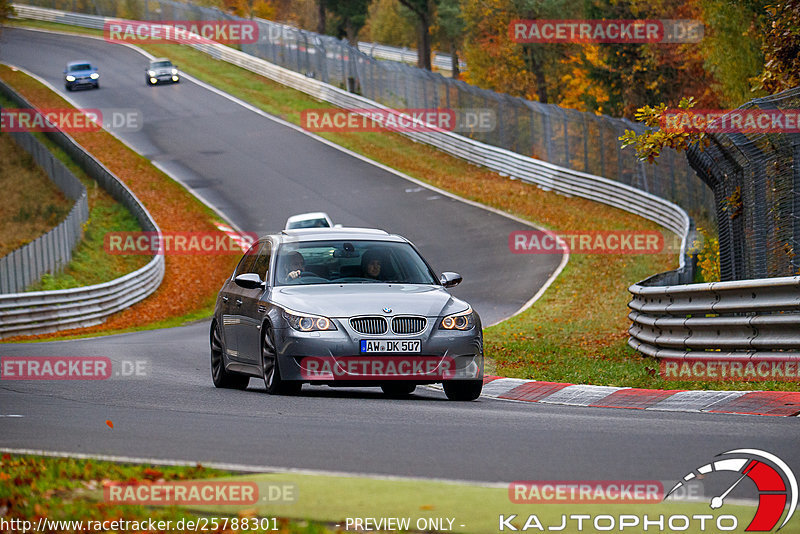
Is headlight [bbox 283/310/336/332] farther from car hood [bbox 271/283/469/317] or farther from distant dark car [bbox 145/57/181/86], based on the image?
distant dark car [bbox 145/57/181/86]

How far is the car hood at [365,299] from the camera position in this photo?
11.3 m

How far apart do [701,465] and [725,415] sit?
9.46ft

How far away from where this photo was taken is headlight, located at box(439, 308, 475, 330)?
11453mm

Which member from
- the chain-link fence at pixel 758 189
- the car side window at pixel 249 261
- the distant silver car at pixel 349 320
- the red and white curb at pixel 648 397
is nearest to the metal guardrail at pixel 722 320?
the chain-link fence at pixel 758 189

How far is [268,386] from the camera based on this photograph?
11766 millimetres

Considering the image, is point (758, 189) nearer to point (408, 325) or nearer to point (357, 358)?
point (408, 325)

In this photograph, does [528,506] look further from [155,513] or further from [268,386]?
[268,386]

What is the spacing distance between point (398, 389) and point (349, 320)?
1.88m

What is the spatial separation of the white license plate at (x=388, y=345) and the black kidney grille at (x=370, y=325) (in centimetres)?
10

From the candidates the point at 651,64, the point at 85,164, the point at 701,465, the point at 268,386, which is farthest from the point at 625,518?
the point at 651,64

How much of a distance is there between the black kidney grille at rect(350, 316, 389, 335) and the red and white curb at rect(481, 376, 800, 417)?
1.78 meters
